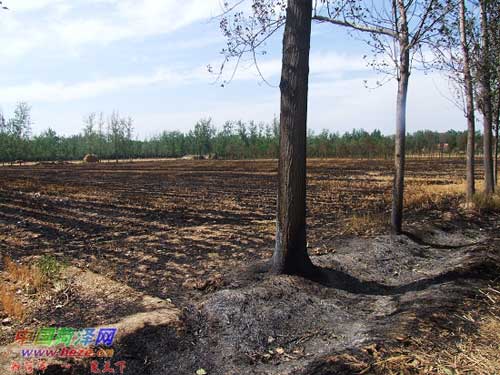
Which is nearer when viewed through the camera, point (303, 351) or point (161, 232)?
point (303, 351)

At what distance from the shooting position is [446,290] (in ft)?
14.7

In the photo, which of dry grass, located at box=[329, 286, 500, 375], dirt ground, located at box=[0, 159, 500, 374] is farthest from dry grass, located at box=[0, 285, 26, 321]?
dry grass, located at box=[329, 286, 500, 375]

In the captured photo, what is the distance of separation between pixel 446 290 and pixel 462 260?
1593 mm

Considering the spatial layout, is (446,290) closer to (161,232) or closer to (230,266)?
(230,266)

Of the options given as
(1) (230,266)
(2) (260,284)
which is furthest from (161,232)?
(2) (260,284)

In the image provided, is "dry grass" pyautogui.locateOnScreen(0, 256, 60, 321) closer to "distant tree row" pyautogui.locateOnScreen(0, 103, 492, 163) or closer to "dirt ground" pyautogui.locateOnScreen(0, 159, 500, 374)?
"dirt ground" pyautogui.locateOnScreen(0, 159, 500, 374)

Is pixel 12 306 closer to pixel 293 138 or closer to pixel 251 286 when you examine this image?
pixel 251 286

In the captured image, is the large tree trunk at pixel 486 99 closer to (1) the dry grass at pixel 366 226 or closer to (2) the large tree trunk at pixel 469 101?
(2) the large tree trunk at pixel 469 101

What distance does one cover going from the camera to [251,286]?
15.1ft

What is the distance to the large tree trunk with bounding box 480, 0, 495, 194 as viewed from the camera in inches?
395

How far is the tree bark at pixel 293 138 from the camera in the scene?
15.2ft

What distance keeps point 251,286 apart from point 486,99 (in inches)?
360

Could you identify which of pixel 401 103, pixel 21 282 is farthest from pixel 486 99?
pixel 21 282

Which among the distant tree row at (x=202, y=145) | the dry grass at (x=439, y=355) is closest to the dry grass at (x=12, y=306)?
the dry grass at (x=439, y=355)
